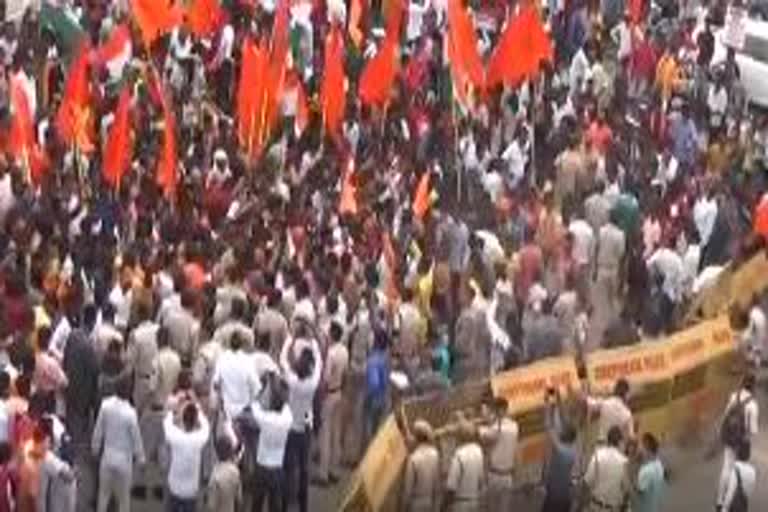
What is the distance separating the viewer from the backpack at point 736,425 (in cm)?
1568

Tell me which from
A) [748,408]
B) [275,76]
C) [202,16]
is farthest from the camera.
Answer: [202,16]

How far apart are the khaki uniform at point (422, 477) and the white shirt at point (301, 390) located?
1.03 m

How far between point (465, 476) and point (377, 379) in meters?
1.67

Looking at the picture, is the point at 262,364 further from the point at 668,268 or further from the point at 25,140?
the point at 668,268

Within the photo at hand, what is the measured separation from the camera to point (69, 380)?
14891 mm

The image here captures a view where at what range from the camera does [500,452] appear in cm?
1497

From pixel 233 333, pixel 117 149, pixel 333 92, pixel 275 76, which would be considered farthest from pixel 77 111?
pixel 233 333

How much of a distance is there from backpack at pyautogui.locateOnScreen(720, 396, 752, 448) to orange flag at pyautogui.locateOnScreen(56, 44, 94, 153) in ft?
19.7

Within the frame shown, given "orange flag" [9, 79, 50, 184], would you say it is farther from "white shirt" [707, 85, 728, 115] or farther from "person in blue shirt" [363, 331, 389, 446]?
"white shirt" [707, 85, 728, 115]

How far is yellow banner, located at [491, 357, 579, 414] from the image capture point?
15570 mm

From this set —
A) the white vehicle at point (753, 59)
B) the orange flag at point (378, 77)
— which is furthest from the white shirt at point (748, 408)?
the white vehicle at point (753, 59)

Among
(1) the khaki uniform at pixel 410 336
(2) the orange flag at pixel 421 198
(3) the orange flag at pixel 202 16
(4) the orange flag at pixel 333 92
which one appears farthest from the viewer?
(3) the orange flag at pixel 202 16

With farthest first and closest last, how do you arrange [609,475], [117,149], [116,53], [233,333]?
[116,53] → [117,149] → [233,333] → [609,475]

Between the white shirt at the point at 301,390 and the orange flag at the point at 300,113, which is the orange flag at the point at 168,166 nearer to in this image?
the orange flag at the point at 300,113
